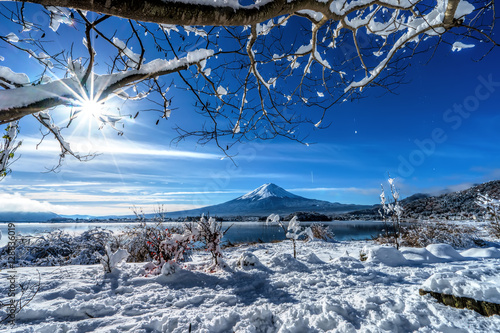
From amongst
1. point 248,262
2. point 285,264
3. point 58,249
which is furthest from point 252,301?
point 58,249

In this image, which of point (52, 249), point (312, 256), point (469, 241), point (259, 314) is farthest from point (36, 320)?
point (469, 241)

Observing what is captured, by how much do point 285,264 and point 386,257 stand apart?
2464 millimetres

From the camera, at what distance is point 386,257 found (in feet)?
16.7

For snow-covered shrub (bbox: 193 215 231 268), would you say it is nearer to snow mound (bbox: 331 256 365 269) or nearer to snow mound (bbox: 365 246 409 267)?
snow mound (bbox: 331 256 365 269)

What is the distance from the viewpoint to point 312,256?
16.2 ft

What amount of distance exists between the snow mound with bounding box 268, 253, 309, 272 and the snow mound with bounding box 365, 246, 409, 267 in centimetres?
187

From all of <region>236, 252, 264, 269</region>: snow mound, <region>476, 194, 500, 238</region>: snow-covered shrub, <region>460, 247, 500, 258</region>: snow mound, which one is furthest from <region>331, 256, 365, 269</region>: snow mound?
<region>476, 194, 500, 238</region>: snow-covered shrub

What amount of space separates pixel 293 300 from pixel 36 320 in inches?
114

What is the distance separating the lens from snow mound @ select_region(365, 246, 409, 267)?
16.3 feet

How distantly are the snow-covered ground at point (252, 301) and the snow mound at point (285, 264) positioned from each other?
20mm

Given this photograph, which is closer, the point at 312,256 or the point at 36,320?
the point at 36,320

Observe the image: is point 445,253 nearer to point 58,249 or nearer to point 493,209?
point 493,209

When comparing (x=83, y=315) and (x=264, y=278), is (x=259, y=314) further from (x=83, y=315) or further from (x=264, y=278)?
(x=83, y=315)

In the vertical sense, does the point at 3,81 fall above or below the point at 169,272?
above
